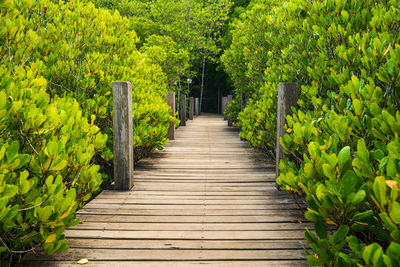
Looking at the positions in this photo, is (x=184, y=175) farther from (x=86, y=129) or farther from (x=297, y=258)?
(x=297, y=258)

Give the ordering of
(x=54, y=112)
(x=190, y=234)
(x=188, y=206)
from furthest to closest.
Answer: (x=188, y=206)
(x=190, y=234)
(x=54, y=112)

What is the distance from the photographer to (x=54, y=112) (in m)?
2.35

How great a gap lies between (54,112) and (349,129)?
1.98 meters

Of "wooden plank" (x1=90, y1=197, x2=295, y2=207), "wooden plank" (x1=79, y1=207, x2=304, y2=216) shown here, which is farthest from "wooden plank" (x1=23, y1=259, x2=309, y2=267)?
"wooden plank" (x1=90, y1=197, x2=295, y2=207)

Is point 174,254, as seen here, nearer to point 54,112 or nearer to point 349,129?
point 54,112

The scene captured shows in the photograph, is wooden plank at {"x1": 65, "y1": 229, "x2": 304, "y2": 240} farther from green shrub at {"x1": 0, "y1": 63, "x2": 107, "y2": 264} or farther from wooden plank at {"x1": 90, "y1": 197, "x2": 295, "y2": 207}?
wooden plank at {"x1": 90, "y1": 197, "x2": 295, "y2": 207}

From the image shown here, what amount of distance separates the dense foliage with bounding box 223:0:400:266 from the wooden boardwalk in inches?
17.5

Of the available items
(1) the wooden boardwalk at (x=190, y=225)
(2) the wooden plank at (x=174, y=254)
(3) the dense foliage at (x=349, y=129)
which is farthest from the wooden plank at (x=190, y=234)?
(3) the dense foliage at (x=349, y=129)

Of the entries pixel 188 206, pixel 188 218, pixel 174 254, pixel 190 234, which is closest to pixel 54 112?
pixel 174 254

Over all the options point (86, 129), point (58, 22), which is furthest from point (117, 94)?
point (58, 22)

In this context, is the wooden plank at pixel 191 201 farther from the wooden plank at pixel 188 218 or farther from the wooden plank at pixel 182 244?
the wooden plank at pixel 182 244

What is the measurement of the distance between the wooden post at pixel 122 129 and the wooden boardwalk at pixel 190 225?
1.03ft

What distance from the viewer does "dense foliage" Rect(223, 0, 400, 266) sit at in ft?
4.87

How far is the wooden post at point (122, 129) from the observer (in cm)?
388
